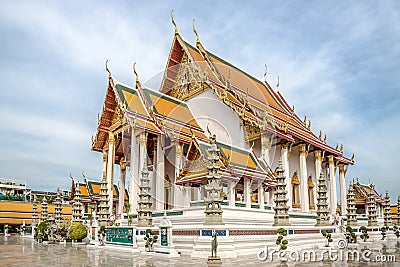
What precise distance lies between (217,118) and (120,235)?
8621mm

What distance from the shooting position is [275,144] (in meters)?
19.7

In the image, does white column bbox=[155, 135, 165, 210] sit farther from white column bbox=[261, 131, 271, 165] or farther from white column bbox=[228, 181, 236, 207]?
white column bbox=[228, 181, 236, 207]

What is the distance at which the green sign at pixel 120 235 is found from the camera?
12334mm

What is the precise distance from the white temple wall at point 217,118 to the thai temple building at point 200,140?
5 centimetres

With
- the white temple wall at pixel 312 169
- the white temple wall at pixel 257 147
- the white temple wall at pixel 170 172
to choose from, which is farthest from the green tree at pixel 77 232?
the white temple wall at pixel 312 169

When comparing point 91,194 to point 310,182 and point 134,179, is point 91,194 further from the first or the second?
point 310,182

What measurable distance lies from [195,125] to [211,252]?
10.4 m

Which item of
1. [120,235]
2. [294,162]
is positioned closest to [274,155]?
[294,162]

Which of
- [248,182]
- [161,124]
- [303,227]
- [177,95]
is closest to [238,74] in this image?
[177,95]

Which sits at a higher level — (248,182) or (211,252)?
(248,182)

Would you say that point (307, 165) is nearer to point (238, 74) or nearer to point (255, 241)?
point (238, 74)

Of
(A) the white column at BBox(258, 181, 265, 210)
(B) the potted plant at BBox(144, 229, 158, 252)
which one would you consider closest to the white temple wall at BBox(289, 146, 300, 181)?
(A) the white column at BBox(258, 181, 265, 210)

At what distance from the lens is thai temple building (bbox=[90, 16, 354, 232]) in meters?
14.4

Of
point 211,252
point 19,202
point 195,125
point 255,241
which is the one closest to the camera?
point 211,252
